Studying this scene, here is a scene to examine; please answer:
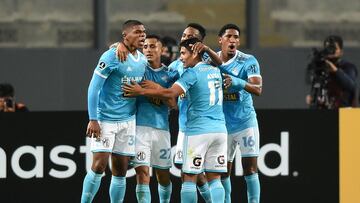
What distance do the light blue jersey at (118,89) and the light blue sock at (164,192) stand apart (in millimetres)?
986

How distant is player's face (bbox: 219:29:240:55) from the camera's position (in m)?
15.6

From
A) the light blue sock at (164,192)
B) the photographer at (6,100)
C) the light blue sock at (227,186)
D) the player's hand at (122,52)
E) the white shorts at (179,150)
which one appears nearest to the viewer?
the player's hand at (122,52)

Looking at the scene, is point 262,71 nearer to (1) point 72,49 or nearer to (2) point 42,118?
(1) point 72,49

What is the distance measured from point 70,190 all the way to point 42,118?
91 cm

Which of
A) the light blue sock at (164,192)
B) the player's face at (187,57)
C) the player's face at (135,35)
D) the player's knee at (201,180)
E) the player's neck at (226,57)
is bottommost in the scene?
the light blue sock at (164,192)

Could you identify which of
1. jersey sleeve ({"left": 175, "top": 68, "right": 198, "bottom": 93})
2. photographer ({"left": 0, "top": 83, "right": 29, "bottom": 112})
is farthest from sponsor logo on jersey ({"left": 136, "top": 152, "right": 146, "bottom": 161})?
photographer ({"left": 0, "top": 83, "right": 29, "bottom": 112})

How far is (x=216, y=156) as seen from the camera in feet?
48.2

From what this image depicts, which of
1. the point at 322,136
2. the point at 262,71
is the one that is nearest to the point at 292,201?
the point at 322,136

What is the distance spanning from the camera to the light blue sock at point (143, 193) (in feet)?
50.0

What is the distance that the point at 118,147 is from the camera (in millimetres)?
15055

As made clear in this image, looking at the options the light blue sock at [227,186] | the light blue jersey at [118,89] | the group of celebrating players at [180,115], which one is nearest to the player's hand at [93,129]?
the group of celebrating players at [180,115]

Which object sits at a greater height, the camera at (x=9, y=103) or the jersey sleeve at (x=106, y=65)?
the jersey sleeve at (x=106, y=65)

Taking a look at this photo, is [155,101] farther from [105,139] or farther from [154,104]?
[105,139]

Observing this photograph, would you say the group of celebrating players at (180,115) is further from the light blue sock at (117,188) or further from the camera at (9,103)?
the camera at (9,103)
